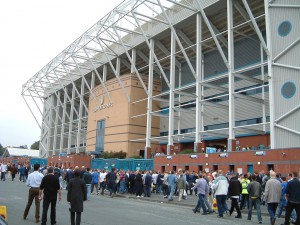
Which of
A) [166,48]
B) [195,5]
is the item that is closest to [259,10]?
[195,5]

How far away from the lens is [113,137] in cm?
4722

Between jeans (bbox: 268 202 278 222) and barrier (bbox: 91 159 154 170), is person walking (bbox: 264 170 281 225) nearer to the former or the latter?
jeans (bbox: 268 202 278 222)

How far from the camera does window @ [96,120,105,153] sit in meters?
49.8

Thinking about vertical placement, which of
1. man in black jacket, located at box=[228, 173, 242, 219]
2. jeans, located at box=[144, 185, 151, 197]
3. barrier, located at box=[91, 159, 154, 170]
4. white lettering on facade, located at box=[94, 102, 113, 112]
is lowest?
jeans, located at box=[144, 185, 151, 197]

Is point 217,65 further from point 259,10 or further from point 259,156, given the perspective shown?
point 259,156

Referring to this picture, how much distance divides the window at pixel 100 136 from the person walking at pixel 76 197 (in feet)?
138

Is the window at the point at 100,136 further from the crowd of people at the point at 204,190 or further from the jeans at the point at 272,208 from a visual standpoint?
Result: the jeans at the point at 272,208

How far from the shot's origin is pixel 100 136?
5053 cm

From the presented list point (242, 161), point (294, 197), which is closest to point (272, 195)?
point (294, 197)

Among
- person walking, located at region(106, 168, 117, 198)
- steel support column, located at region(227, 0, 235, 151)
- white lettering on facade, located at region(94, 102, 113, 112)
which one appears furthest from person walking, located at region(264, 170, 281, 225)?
white lettering on facade, located at region(94, 102, 113, 112)

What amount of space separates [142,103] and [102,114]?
7.85 m

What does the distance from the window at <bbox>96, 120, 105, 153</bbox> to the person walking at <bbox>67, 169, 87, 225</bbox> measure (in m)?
42.0

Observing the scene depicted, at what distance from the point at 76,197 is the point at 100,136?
43247mm

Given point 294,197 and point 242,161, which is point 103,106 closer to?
point 242,161
